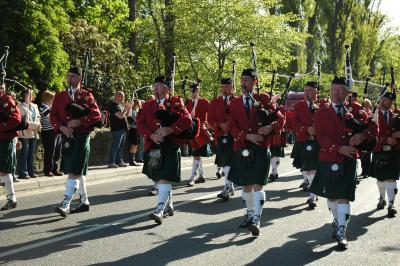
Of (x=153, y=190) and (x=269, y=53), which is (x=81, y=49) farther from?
(x=153, y=190)

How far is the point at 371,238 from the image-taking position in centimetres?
726

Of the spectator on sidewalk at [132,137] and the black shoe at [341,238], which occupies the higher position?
the spectator on sidewalk at [132,137]

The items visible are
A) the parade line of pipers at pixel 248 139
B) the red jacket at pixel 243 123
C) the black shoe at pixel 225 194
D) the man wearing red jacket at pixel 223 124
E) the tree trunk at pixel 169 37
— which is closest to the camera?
the parade line of pipers at pixel 248 139

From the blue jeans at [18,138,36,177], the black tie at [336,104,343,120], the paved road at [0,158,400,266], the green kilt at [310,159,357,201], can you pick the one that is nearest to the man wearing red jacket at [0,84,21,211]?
the paved road at [0,158,400,266]

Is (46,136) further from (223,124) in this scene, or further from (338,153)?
(338,153)

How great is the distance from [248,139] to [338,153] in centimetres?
116

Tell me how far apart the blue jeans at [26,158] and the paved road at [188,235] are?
1549mm

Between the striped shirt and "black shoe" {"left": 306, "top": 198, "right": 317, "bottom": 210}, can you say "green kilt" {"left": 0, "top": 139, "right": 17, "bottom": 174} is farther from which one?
"black shoe" {"left": 306, "top": 198, "right": 317, "bottom": 210}

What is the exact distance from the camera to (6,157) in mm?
8609

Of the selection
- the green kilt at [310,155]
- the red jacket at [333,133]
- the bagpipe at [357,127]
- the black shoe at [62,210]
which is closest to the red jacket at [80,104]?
the black shoe at [62,210]

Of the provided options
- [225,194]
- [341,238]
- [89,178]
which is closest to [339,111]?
[341,238]

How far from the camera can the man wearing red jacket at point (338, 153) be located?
6.73 metres

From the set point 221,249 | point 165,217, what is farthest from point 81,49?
point 221,249

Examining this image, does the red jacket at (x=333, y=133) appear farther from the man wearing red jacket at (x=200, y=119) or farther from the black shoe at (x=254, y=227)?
the man wearing red jacket at (x=200, y=119)
